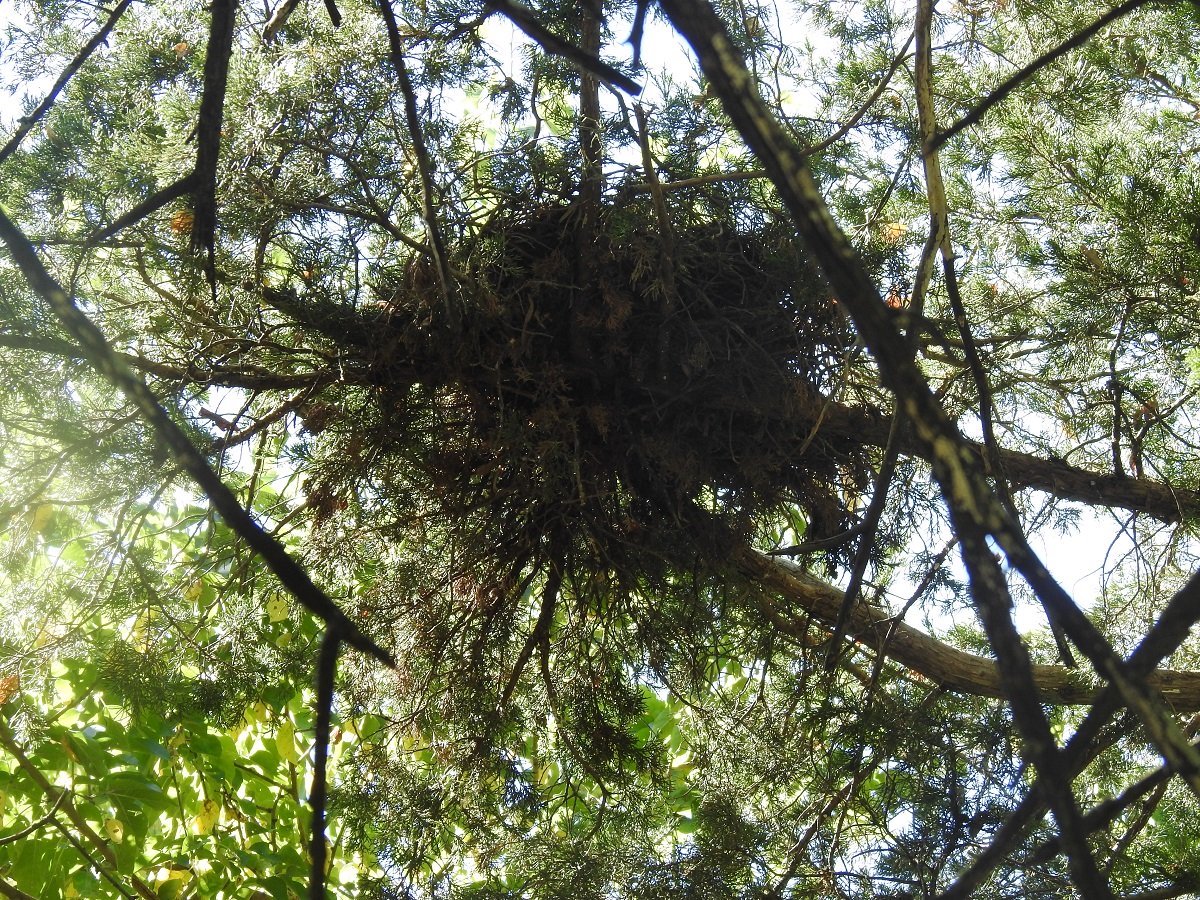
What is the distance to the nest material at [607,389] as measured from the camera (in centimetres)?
171

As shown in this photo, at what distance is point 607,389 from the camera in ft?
6.17

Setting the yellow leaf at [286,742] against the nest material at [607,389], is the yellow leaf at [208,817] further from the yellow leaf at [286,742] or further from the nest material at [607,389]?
the nest material at [607,389]

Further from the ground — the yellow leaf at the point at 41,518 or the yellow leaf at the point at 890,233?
the yellow leaf at the point at 890,233

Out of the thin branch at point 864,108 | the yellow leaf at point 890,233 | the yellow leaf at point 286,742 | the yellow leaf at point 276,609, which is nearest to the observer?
the thin branch at point 864,108

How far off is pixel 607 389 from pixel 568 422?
0.53ft

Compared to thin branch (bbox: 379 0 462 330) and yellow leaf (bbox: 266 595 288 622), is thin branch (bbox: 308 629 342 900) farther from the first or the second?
yellow leaf (bbox: 266 595 288 622)

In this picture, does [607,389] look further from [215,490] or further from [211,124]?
[215,490]

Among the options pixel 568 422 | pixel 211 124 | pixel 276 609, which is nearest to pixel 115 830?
pixel 276 609

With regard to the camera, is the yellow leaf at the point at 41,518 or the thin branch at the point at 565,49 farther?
the yellow leaf at the point at 41,518

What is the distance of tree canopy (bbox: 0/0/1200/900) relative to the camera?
1.70 meters

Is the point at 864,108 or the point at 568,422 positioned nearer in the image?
the point at 864,108

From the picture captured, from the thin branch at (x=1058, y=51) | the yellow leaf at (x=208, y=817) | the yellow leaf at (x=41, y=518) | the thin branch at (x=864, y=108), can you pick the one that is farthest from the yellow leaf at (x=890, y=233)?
the yellow leaf at (x=208, y=817)

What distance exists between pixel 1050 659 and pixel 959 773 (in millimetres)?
759

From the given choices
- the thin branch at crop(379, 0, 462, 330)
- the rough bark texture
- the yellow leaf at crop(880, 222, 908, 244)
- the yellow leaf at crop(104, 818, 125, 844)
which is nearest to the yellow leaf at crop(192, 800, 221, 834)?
the yellow leaf at crop(104, 818, 125, 844)
